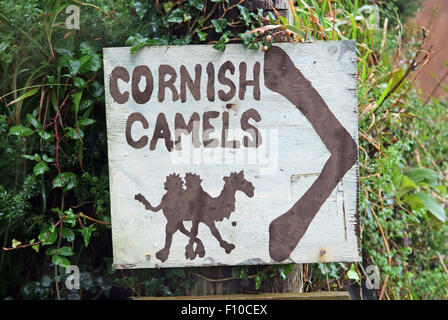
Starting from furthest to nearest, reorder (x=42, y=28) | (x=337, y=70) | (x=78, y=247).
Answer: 1. (x=78, y=247)
2. (x=42, y=28)
3. (x=337, y=70)

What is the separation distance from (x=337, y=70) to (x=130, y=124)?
0.77 m

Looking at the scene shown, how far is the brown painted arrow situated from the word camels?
0.55 ft

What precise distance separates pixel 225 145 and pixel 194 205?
0.80 ft

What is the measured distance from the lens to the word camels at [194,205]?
1.60m

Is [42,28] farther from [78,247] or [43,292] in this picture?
[43,292]

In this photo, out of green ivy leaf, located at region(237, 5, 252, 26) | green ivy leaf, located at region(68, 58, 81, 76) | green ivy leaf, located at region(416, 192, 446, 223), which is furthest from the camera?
green ivy leaf, located at region(416, 192, 446, 223)

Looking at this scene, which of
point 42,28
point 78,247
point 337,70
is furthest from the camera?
point 78,247

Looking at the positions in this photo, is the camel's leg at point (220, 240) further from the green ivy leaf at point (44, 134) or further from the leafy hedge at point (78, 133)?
the green ivy leaf at point (44, 134)

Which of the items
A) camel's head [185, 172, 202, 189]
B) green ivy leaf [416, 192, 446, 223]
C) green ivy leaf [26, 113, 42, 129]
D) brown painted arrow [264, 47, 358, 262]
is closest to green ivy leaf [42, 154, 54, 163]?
green ivy leaf [26, 113, 42, 129]

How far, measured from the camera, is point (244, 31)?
5.38 ft

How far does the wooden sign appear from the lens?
1.60m

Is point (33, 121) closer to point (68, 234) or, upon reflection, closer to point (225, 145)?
point (68, 234)

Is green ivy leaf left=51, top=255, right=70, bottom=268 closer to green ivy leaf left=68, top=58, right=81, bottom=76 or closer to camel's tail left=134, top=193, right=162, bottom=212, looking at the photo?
camel's tail left=134, top=193, right=162, bottom=212

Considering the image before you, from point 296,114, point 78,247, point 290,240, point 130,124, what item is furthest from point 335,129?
point 78,247
